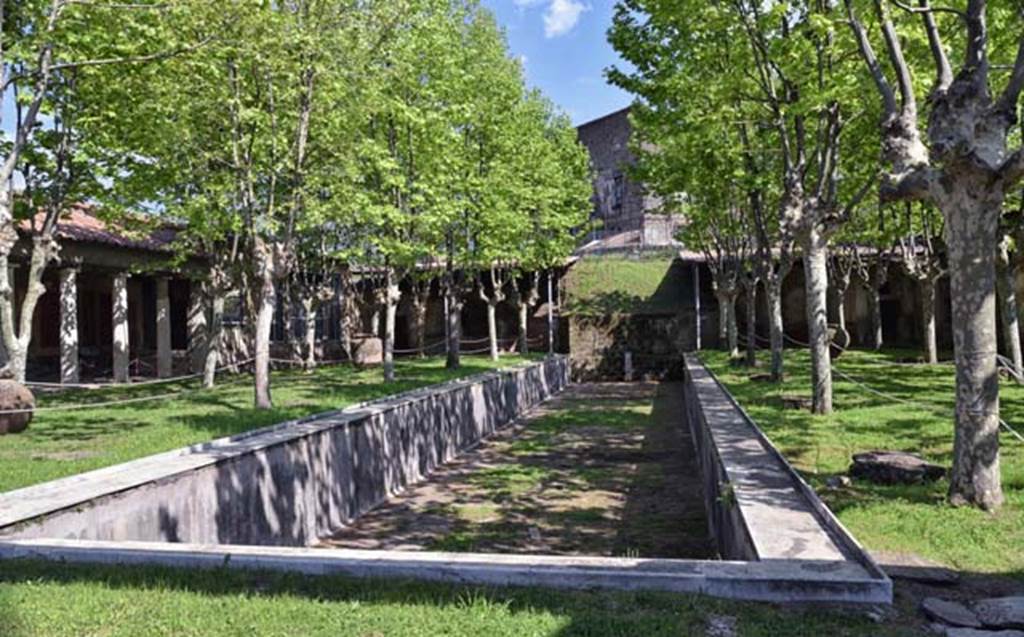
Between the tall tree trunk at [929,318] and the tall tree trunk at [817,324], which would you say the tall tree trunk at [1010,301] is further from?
the tall tree trunk at [817,324]

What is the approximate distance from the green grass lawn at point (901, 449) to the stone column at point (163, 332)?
16.9m

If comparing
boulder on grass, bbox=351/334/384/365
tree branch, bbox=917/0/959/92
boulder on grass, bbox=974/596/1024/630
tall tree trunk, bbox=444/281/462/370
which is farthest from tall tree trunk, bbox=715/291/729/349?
boulder on grass, bbox=974/596/1024/630

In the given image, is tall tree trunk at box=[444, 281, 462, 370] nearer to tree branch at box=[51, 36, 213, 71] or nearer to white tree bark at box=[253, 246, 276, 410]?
white tree bark at box=[253, 246, 276, 410]

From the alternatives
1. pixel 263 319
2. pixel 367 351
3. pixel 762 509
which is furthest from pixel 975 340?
pixel 367 351

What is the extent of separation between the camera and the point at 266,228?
1302cm

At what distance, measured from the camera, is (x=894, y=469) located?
702 centimetres

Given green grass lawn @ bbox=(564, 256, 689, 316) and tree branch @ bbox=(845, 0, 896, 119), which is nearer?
tree branch @ bbox=(845, 0, 896, 119)

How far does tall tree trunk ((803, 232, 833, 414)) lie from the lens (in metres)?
11.1

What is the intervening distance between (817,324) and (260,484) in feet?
26.6

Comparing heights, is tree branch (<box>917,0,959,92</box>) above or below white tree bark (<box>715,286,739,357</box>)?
above

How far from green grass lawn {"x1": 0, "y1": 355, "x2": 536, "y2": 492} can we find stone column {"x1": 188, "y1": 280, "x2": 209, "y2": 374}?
5144 mm

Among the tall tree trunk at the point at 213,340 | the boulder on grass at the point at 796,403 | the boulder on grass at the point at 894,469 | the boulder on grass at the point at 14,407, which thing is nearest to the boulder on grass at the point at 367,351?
the tall tree trunk at the point at 213,340

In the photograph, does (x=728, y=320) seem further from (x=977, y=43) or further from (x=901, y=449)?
(x=977, y=43)

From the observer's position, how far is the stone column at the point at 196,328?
24.6 m
